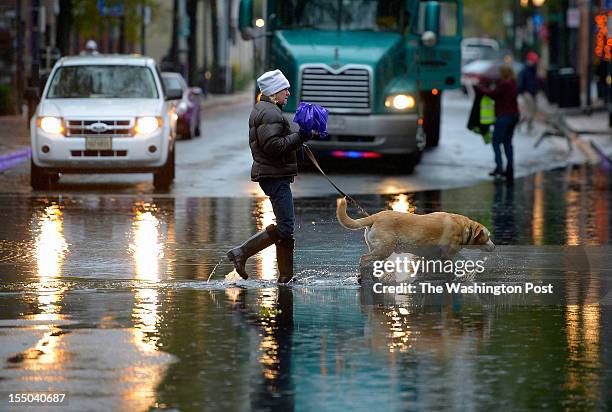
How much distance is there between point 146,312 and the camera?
11.1 m

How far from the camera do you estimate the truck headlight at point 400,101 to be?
25078mm

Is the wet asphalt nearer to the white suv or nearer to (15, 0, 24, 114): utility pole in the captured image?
the white suv

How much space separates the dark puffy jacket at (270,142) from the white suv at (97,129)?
9.56 m

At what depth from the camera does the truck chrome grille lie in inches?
975

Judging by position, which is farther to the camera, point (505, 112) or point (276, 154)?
point (505, 112)

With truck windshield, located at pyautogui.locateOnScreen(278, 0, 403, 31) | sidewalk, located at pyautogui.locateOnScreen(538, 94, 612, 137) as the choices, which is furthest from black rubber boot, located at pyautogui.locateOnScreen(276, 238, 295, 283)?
sidewalk, located at pyautogui.locateOnScreen(538, 94, 612, 137)

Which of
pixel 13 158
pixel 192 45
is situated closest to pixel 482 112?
pixel 13 158

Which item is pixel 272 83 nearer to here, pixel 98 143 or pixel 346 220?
pixel 346 220

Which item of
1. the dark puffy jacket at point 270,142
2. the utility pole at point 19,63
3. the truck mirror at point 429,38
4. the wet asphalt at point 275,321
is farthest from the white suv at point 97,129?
the utility pole at point 19,63

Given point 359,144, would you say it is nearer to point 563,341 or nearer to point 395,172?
point 395,172

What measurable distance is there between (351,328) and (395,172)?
1555 centimetres

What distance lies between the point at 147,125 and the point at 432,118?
11529mm

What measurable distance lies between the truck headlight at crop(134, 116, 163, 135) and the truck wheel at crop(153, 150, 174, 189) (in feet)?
1.72

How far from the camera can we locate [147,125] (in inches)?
867
